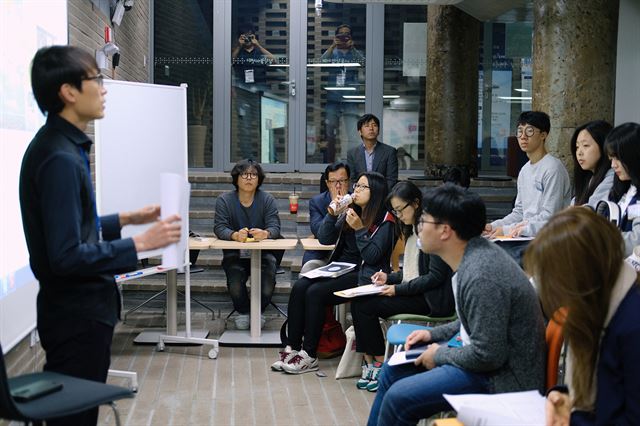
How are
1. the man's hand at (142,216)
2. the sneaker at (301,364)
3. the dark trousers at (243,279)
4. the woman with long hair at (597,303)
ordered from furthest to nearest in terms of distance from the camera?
the dark trousers at (243,279) → the sneaker at (301,364) → the man's hand at (142,216) → the woman with long hair at (597,303)

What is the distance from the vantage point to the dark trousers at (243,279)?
20.7 ft

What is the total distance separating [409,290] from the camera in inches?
184

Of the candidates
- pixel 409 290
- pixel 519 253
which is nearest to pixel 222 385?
pixel 409 290

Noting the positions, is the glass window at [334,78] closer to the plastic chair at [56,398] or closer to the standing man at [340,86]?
the standing man at [340,86]

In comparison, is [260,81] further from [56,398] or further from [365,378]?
[56,398]

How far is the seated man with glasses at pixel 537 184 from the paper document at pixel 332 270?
3.16 ft

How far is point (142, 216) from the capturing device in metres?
2.76

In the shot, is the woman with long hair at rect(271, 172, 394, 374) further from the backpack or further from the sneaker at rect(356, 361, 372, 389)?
the sneaker at rect(356, 361, 372, 389)

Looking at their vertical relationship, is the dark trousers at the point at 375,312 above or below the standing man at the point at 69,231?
below

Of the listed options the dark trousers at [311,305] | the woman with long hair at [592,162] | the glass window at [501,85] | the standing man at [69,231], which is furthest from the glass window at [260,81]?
the standing man at [69,231]

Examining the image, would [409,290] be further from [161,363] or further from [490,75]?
[490,75]

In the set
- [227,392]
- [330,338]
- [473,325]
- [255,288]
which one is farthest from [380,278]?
[473,325]

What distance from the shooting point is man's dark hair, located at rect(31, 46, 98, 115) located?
2436mm

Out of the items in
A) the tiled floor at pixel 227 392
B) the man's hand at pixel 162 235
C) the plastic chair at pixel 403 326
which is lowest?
the tiled floor at pixel 227 392
